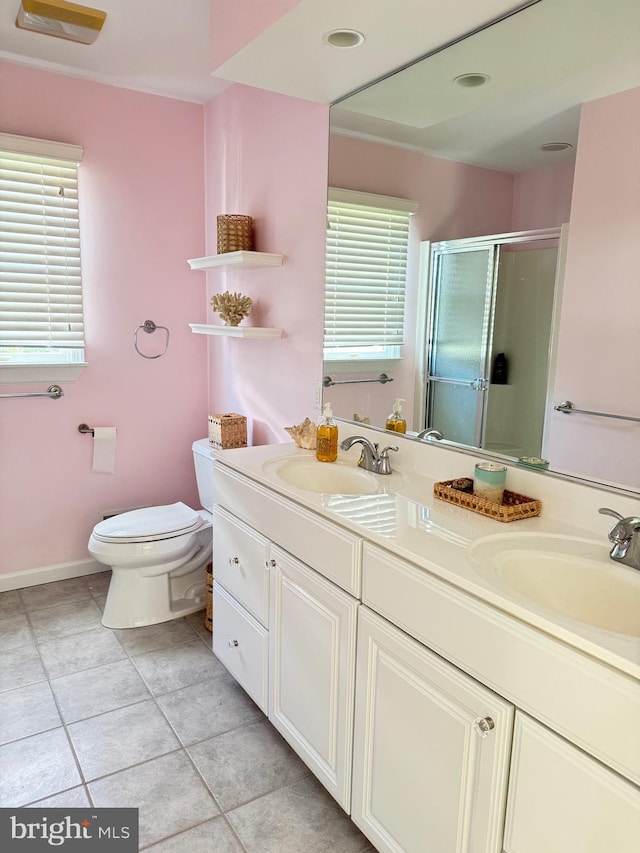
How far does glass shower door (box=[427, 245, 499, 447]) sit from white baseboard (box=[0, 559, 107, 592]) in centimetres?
212

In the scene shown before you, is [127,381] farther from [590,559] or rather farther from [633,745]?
[633,745]

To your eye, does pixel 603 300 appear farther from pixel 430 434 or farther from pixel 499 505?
pixel 430 434

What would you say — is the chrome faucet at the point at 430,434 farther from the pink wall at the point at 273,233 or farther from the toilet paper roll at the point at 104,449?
the toilet paper roll at the point at 104,449

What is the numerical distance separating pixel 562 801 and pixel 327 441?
1.31 metres

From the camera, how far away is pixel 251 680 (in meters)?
2.06

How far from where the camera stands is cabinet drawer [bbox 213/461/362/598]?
1514 mm

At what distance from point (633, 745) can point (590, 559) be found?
17.7 inches

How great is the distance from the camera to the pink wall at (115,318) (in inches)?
114

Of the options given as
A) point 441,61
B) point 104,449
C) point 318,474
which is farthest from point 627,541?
point 104,449

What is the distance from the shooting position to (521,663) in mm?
1062

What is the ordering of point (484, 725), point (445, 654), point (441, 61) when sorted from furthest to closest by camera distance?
point (441, 61) < point (445, 654) < point (484, 725)

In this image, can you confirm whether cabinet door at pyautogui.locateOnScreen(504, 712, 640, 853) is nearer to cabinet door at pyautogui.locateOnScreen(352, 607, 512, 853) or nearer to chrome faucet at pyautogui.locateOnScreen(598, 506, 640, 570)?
cabinet door at pyautogui.locateOnScreen(352, 607, 512, 853)

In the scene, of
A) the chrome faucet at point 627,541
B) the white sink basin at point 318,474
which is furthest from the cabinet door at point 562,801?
the white sink basin at point 318,474

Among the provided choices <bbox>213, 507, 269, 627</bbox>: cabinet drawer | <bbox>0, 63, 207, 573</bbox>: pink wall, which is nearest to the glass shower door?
<bbox>213, 507, 269, 627</bbox>: cabinet drawer
